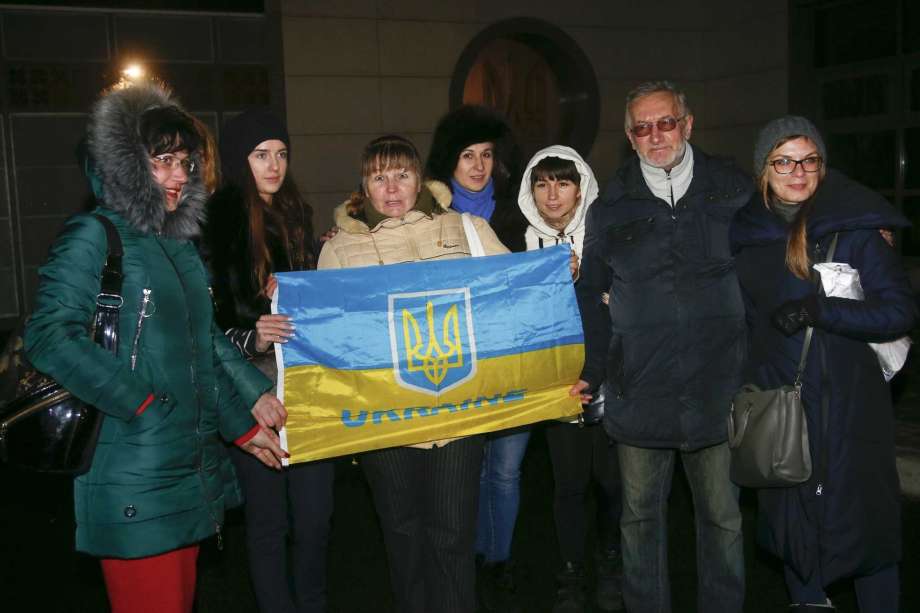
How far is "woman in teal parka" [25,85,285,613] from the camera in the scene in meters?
2.70

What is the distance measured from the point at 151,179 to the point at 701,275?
6.94 ft

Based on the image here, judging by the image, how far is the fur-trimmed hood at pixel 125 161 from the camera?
2.83 metres

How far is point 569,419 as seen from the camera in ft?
14.1

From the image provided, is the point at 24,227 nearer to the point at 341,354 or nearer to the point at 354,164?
the point at 354,164

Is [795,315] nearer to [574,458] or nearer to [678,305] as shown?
[678,305]

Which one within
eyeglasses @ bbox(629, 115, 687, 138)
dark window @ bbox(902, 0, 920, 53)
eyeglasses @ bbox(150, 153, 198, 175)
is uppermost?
dark window @ bbox(902, 0, 920, 53)

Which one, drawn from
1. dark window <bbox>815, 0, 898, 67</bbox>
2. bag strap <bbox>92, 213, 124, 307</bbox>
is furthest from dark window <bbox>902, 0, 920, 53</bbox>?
bag strap <bbox>92, 213, 124, 307</bbox>

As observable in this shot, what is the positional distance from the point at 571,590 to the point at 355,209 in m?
2.17

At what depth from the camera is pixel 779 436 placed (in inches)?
136

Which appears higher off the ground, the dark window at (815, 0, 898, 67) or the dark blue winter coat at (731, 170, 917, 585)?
the dark window at (815, 0, 898, 67)

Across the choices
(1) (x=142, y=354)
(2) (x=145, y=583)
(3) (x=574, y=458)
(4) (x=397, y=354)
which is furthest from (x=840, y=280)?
(2) (x=145, y=583)

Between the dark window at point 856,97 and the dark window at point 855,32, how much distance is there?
30 centimetres

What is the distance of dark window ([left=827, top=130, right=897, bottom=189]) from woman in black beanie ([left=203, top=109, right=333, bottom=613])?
10.0m

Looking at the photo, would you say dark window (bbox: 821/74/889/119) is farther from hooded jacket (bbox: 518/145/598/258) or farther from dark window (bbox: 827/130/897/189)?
hooded jacket (bbox: 518/145/598/258)
